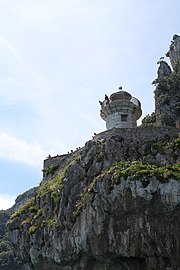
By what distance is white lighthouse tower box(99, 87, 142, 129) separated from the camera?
126 feet

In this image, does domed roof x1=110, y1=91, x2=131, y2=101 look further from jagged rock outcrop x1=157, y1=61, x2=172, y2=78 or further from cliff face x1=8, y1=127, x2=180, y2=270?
jagged rock outcrop x1=157, y1=61, x2=172, y2=78

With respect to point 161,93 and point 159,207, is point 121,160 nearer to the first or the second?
point 159,207

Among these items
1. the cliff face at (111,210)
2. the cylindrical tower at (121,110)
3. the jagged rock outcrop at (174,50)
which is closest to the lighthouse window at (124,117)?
the cylindrical tower at (121,110)

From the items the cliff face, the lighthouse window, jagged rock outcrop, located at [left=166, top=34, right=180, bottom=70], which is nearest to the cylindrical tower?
the lighthouse window

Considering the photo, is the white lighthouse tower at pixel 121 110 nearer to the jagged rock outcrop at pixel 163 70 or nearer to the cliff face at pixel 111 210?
the cliff face at pixel 111 210

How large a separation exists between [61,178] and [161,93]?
64.1 feet

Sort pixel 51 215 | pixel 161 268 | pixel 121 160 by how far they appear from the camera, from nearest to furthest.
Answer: pixel 161 268 → pixel 121 160 → pixel 51 215

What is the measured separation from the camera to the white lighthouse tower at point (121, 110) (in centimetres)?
3831

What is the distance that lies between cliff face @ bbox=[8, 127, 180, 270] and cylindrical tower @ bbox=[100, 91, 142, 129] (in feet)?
16.3

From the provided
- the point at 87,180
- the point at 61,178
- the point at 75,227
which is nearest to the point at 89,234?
the point at 75,227

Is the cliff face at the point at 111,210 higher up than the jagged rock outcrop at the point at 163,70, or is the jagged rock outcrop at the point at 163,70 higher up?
the jagged rock outcrop at the point at 163,70

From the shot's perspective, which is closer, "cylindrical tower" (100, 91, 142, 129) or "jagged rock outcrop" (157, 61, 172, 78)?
"cylindrical tower" (100, 91, 142, 129)

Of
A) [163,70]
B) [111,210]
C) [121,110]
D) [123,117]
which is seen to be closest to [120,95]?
[121,110]

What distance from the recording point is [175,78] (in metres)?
48.0
